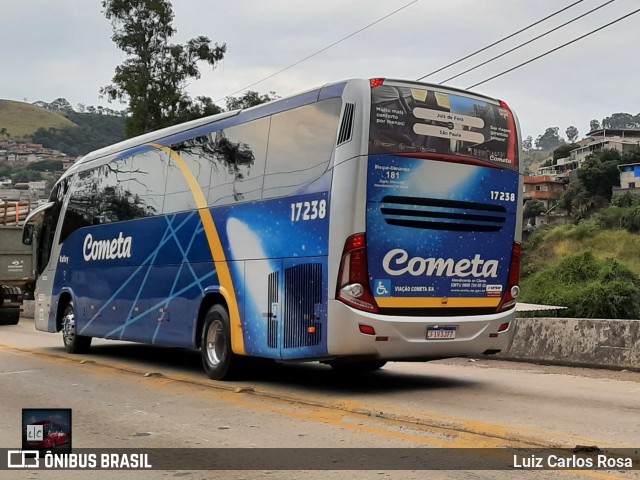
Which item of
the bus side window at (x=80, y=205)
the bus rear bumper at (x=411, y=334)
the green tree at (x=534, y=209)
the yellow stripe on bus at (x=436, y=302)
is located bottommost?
the bus rear bumper at (x=411, y=334)

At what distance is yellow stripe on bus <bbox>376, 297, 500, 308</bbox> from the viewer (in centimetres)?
920

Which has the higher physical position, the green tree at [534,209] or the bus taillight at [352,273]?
the green tree at [534,209]

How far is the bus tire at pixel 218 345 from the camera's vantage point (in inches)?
425

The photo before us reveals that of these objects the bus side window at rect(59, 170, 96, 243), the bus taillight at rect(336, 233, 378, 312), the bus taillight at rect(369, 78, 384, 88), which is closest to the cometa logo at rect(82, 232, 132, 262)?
the bus side window at rect(59, 170, 96, 243)

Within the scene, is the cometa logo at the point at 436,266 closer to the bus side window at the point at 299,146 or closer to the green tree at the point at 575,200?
the bus side window at the point at 299,146

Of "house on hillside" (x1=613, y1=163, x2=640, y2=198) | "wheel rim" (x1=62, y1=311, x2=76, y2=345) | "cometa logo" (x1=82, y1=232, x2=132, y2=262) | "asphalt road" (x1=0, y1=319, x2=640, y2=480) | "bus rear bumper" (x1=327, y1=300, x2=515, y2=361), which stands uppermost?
"house on hillside" (x1=613, y1=163, x2=640, y2=198)

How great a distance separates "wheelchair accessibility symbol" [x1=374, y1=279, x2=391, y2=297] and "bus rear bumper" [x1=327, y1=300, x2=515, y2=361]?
0.25 meters

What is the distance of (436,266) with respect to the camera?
9547 millimetres

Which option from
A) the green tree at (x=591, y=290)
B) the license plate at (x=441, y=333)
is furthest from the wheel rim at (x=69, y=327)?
the green tree at (x=591, y=290)

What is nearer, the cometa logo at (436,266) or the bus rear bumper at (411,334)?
the bus rear bumper at (411,334)

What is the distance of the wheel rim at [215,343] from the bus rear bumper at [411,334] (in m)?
2.53

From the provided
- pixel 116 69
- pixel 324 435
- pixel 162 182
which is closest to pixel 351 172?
pixel 324 435

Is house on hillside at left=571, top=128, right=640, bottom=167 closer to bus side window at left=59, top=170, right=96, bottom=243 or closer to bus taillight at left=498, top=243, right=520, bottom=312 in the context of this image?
bus side window at left=59, top=170, right=96, bottom=243

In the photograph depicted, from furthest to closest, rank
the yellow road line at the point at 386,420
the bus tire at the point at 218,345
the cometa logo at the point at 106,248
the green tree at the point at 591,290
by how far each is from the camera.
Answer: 1. the green tree at the point at 591,290
2. the cometa logo at the point at 106,248
3. the bus tire at the point at 218,345
4. the yellow road line at the point at 386,420
